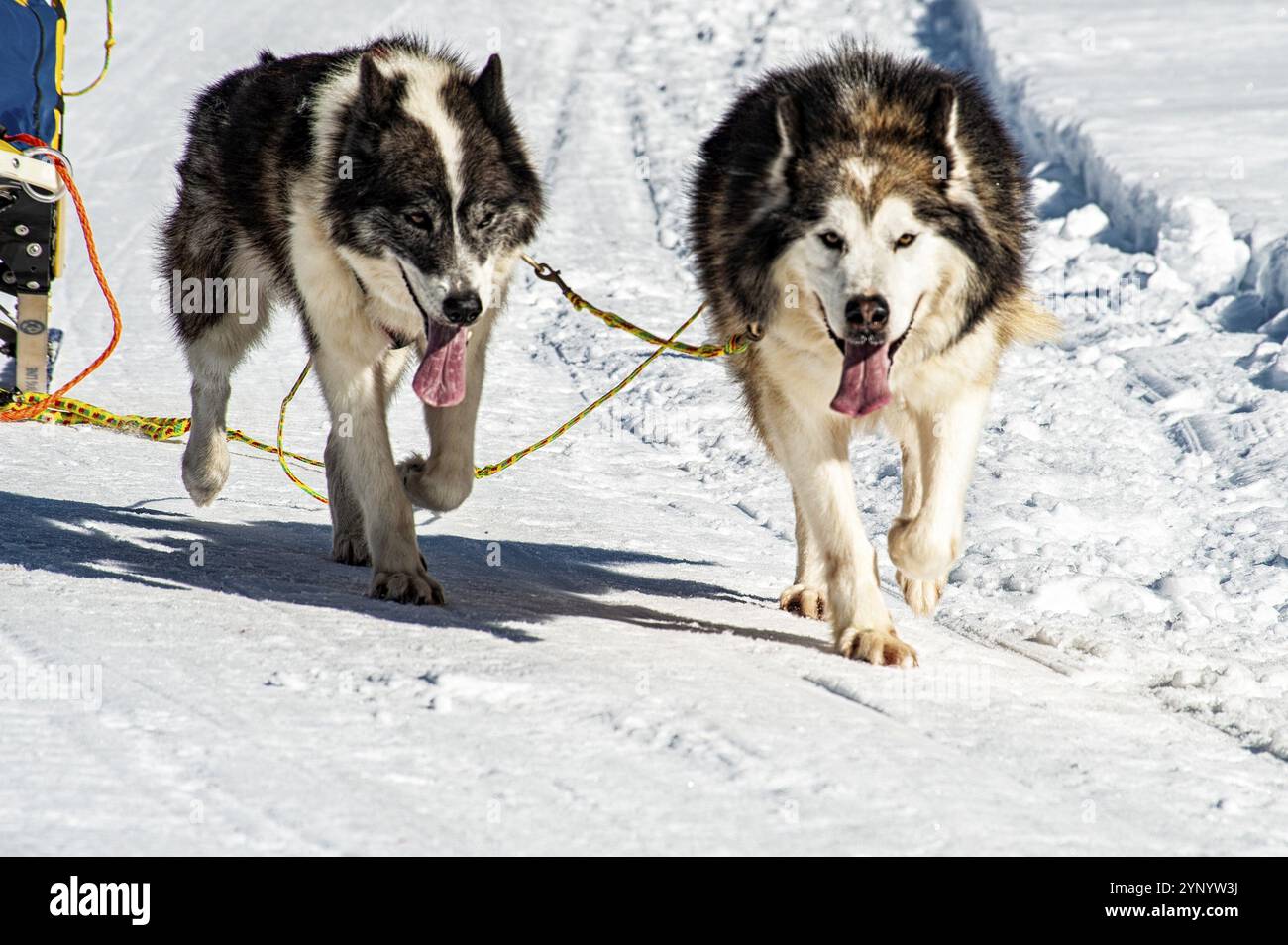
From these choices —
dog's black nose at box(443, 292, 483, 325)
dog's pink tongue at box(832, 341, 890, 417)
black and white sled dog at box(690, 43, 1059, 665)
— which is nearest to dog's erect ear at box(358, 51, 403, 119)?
dog's black nose at box(443, 292, 483, 325)

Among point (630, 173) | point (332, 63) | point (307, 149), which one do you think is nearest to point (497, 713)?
point (307, 149)

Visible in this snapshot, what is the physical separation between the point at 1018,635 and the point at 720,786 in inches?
72.6

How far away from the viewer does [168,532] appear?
4.84 metres

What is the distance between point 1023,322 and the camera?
13.1ft

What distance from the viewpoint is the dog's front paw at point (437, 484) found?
4.28m

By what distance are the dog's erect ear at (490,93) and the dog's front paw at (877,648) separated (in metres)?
1.64

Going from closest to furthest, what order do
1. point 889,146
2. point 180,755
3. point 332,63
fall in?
point 180,755, point 889,146, point 332,63

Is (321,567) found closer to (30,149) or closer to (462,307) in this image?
(462,307)

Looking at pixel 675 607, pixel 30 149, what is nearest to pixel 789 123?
pixel 675 607

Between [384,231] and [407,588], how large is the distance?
0.94 m

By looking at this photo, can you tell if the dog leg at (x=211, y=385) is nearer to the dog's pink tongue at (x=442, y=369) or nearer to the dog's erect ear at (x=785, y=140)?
the dog's pink tongue at (x=442, y=369)

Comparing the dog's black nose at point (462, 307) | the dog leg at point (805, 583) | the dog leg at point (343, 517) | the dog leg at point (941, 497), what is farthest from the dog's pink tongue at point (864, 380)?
the dog leg at point (343, 517)
